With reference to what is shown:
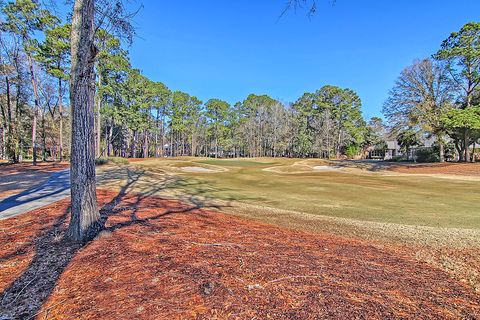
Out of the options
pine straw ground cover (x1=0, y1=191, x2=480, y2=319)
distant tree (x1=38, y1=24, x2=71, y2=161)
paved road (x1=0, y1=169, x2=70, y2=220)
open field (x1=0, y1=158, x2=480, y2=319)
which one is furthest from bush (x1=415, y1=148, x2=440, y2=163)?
distant tree (x1=38, y1=24, x2=71, y2=161)

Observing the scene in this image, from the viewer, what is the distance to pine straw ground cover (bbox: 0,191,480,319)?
6.90ft

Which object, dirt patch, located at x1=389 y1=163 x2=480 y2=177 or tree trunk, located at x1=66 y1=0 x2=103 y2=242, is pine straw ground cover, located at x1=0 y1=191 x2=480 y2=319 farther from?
dirt patch, located at x1=389 y1=163 x2=480 y2=177

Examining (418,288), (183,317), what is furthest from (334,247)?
(183,317)

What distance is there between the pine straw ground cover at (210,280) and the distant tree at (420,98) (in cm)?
3045

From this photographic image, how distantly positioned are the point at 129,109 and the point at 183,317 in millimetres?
44296

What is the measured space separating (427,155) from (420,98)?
13.2 metres

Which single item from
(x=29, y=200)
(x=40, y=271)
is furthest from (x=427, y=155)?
(x=40, y=271)

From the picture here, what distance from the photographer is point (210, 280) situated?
2.56 m

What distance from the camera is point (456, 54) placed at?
981 inches

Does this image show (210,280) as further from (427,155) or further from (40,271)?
(427,155)

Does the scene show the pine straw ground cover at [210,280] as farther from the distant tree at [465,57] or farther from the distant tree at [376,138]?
the distant tree at [376,138]

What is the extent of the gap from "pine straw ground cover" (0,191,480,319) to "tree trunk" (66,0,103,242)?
0.34 m

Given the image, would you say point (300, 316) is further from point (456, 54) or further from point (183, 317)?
point (456, 54)

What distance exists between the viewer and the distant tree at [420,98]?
2773 cm
